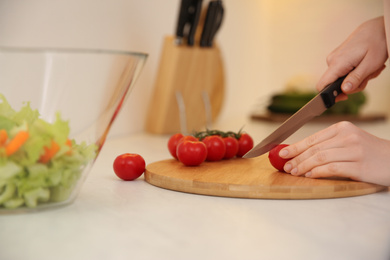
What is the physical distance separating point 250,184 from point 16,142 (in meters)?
0.41

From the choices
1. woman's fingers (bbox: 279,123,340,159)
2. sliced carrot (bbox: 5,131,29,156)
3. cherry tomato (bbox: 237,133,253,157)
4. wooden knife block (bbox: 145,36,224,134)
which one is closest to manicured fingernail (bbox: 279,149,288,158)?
woman's fingers (bbox: 279,123,340,159)

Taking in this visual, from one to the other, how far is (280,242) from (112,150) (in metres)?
0.88

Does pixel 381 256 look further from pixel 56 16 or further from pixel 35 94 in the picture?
pixel 56 16

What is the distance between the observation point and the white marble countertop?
634mm

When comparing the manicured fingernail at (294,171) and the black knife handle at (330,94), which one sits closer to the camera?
the manicured fingernail at (294,171)

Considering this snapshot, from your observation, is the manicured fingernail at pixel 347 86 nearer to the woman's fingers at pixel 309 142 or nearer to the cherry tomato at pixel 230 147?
the woman's fingers at pixel 309 142

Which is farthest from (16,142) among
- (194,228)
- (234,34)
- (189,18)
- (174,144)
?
(234,34)

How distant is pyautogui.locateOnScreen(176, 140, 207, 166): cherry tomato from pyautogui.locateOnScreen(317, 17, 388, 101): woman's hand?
32 centimetres

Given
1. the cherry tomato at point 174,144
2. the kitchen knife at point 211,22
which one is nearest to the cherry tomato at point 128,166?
the cherry tomato at point 174,144

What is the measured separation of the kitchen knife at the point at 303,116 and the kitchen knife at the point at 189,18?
0.76 meters

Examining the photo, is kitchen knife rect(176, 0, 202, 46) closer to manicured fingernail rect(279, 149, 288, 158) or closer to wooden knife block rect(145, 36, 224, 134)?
wooden knife block rect(145, 36, 224, 134)

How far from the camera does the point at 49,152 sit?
0.70 meters

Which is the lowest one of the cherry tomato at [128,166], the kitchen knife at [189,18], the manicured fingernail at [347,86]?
the cherry tomato at [128,166]

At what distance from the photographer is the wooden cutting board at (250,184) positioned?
89 cm
